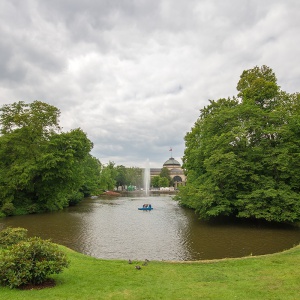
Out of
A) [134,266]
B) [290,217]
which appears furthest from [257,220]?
[134,266]

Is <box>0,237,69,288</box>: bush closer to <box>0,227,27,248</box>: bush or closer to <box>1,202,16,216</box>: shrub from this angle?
<box>0,227,27,248</box>: bush

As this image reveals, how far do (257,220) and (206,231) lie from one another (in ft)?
25.7

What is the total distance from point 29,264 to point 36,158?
3344cm

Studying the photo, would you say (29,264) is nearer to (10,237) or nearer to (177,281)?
(177,281)

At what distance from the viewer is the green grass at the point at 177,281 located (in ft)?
28.1

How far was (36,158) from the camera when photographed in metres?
40.1

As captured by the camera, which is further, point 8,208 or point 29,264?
point 8,208

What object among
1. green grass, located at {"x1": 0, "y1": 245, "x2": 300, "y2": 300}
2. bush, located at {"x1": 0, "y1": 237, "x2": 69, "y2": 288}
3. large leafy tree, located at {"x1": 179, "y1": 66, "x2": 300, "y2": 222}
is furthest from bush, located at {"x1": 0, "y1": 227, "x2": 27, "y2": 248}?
large leafy tree, located at {"x1": 179, "y1": 66, "x2": 300, "y2": 222}

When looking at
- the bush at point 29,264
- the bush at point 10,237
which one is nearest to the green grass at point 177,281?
the bush at point 29,264

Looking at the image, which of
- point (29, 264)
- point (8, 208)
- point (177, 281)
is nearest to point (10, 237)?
point (29, 264)

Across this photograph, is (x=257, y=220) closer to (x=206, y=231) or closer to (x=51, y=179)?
(x=206, y=231)

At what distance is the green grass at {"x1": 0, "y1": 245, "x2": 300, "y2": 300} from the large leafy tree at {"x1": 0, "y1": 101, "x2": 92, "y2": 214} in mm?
27692

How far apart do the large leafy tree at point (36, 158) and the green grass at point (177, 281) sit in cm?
2769

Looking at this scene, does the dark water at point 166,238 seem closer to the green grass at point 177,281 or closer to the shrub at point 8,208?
the shrub at point 8,208
